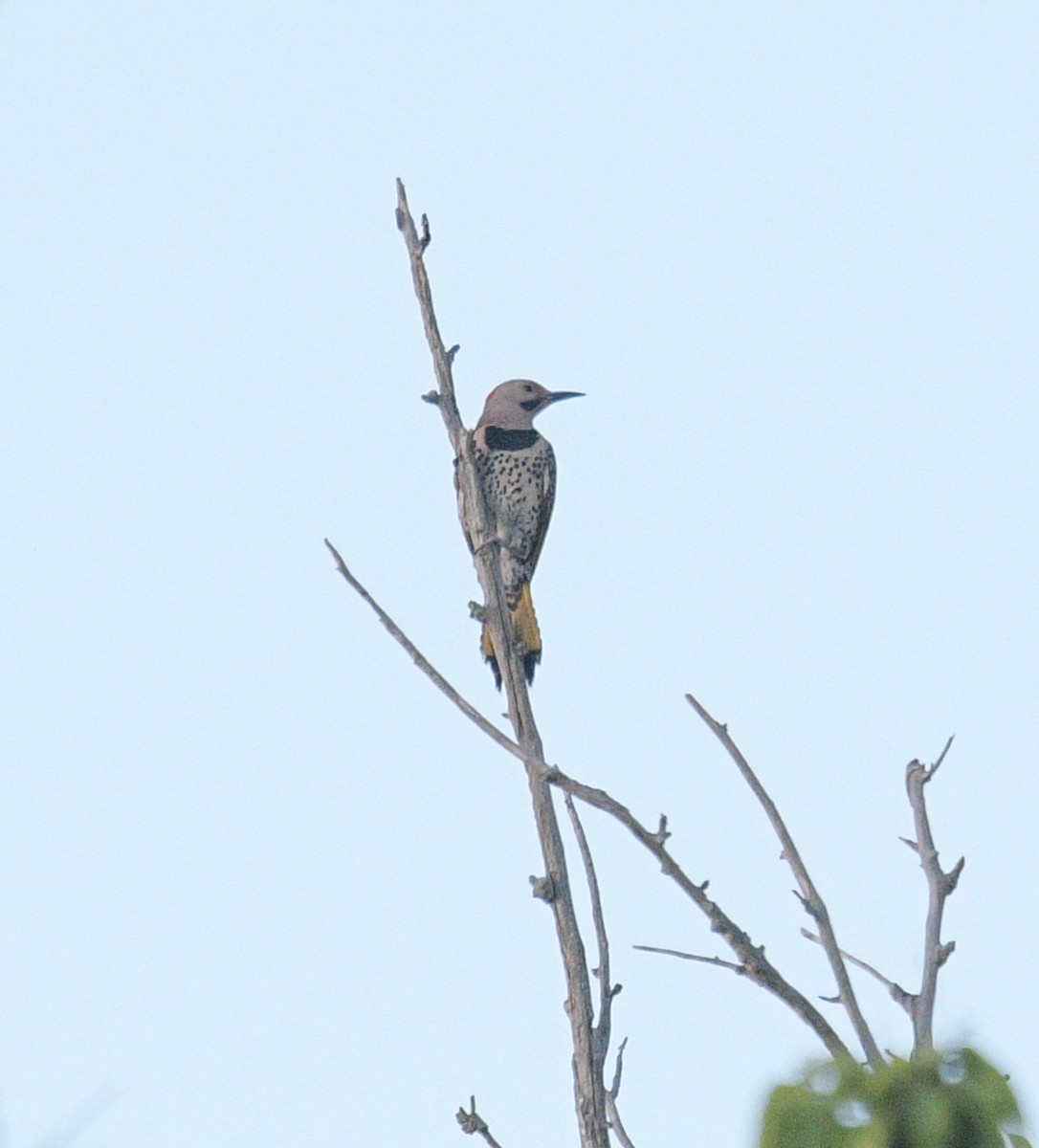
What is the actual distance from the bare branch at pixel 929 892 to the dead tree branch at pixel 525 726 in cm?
46

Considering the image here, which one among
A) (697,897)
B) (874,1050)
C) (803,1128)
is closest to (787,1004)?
(697,897)

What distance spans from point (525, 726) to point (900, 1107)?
2219 mm

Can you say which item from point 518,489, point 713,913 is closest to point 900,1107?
point 713,913

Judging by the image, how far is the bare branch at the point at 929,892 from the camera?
5.39 ft

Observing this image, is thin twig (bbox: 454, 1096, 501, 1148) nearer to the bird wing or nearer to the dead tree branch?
the dead tree branch

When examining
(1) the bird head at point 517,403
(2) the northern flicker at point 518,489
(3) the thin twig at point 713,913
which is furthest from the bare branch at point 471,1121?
(1) the bird head at point 517,403

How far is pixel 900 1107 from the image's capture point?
0.74 m

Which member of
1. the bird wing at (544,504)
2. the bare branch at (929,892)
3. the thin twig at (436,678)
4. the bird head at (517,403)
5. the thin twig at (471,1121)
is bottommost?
the thin twig at (471,1121)

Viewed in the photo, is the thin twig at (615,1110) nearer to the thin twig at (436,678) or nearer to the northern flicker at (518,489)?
the thin twig at (436,678)

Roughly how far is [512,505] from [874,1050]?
18.3ft

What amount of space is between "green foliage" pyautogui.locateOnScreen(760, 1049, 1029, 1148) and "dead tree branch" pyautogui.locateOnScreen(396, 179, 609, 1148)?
116 centimetres

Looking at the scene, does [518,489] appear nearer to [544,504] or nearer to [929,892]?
[544,504]

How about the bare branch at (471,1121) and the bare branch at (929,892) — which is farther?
the bare branch at (471,1121)

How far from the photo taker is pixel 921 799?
187 centimetres
